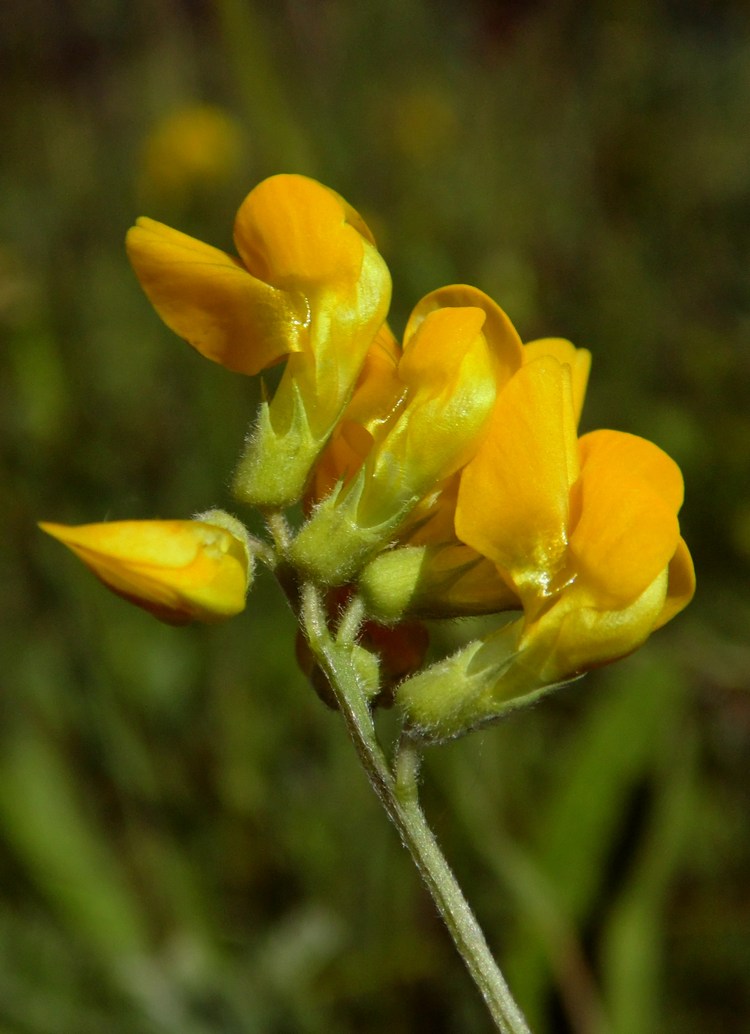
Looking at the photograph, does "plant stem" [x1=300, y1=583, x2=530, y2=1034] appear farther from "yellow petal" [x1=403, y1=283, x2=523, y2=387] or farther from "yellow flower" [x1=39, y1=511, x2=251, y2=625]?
"yellow petal" [x1=403, y1=283, x2=523, y2=387]

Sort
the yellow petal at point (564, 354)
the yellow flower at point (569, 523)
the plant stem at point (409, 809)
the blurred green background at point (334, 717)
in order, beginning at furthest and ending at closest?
the blurred green background at point (334, 717)
the yellow petal at point (564, 354)
the yellow flower at point (569, 523)
the plant stem at point (409, 809)

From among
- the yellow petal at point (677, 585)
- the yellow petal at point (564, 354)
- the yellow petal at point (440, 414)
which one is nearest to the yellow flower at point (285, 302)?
the yellow petal at point (440, 414)

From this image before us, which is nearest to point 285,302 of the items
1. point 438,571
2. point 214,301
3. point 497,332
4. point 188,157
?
point 214,301

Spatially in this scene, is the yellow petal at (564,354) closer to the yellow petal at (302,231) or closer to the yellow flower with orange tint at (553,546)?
the yellow flower with orange tint at (553,546)

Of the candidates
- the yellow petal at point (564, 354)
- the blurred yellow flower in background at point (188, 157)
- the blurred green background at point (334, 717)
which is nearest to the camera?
the yellow petal at point (564, 354)

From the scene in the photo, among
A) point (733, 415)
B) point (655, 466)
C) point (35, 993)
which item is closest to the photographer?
point (655, 466)

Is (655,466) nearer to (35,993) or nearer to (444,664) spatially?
(444,664)

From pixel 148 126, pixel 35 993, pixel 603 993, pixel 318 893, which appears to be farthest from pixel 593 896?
pixel 148 126
